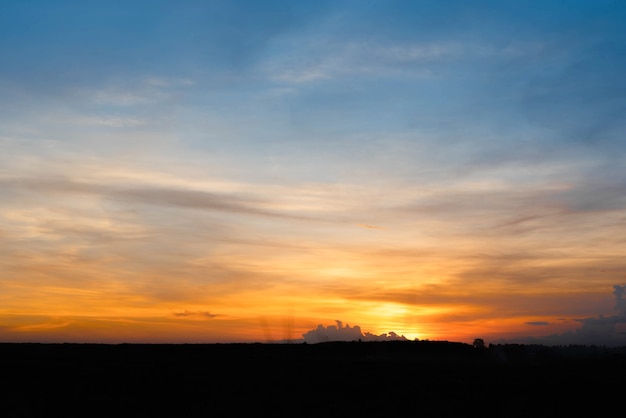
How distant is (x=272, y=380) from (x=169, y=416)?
1549 cm

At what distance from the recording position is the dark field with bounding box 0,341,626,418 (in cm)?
3972

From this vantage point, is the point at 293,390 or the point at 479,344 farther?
the point at 479,344

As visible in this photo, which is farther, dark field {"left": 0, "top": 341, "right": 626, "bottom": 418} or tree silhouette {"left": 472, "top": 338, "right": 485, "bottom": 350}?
tree silhouette {"left": 472, "top": 338, "right": 485, "bottom": 350}

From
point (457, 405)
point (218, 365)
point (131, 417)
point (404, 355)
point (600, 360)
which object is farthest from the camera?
point (404, 355)

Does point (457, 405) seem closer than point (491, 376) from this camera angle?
Yes

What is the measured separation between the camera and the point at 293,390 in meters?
46.9

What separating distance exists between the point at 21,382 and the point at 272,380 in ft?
65.5

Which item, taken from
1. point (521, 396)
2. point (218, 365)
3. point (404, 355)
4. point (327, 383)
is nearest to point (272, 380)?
point (327, 383)

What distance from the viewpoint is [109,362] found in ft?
212

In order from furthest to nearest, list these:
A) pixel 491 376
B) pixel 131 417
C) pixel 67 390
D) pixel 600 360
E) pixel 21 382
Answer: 1. pixel 600 360
2. pixel 491 376
3. pixel 21 382
4. pixel 67 390
5. pixel 131 417

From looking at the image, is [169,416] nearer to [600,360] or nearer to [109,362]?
[109,362]

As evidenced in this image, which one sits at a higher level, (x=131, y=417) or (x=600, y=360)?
(x=600, y=360)

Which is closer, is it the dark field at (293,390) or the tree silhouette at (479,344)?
the dark field at (293,390)

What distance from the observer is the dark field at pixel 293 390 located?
3972 centimetres
